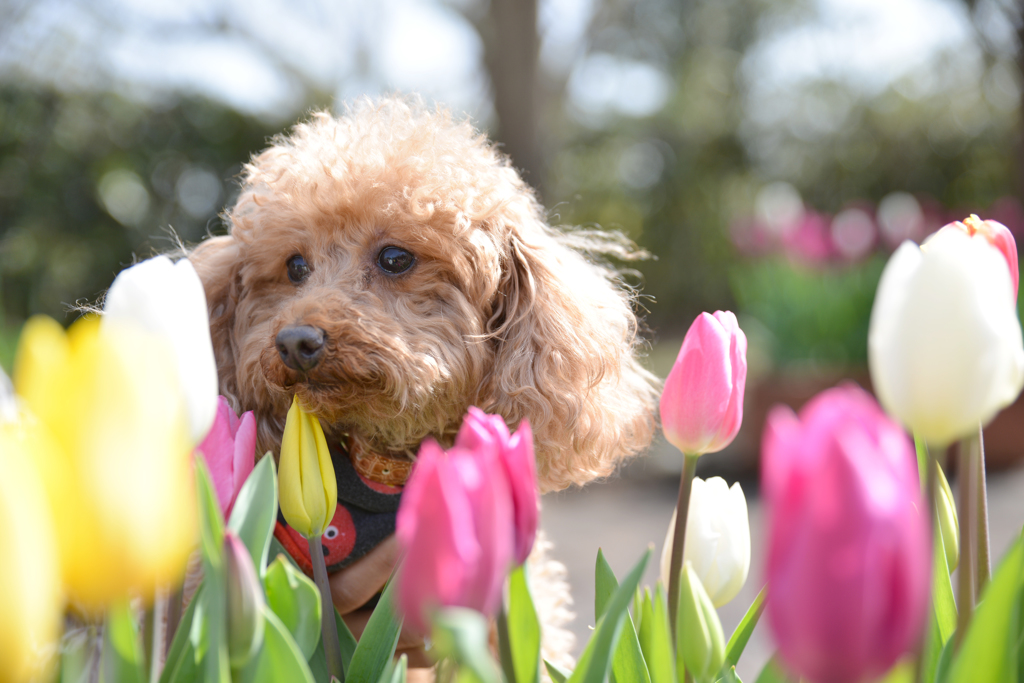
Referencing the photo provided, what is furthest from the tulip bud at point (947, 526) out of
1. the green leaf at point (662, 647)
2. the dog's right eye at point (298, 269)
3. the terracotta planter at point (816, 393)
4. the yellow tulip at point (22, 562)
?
the terracotta planter at point (816, 393)

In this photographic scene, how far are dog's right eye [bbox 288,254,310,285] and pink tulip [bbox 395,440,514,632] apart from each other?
1184 millimetres

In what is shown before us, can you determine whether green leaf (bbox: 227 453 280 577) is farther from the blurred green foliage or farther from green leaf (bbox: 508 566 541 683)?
the blurred green foliage

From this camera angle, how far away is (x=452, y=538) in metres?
0.45

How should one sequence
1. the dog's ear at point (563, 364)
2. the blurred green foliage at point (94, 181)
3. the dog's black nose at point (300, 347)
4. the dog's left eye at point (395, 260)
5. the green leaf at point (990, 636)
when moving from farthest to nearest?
the blurred green foliage at point (94, 181), the dog's left eye at point (395, 260), the dog's ear at point (563, 364), the dog's black nose at point (300, 347), the green leaf at point (990, 636)

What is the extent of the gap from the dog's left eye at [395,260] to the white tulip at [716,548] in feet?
2.90

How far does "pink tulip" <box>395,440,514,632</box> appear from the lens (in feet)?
1.46

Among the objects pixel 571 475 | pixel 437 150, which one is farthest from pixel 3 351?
pixel 571 475

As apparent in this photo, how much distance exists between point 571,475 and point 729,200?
9.30 meters

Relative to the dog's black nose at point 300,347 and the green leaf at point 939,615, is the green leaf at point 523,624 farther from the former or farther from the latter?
the dog's black nose at point 300,347

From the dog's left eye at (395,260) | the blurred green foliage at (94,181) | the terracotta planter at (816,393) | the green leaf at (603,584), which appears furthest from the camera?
the blurred green foliage at (94,181)

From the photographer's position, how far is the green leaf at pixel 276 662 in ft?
1.82

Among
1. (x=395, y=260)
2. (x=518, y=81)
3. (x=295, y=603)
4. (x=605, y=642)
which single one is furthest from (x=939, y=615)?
(x=518, y=81)

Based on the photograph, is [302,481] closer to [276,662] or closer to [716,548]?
[276,662]

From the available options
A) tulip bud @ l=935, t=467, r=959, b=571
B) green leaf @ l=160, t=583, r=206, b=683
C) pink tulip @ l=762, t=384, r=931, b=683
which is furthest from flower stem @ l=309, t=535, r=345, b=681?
tulip bud @ l=935, t=467, r=959, b=571
